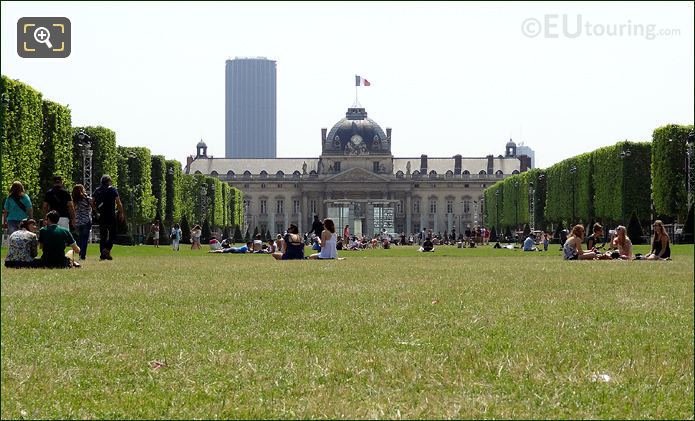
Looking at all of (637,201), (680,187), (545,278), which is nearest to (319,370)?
(545,278)

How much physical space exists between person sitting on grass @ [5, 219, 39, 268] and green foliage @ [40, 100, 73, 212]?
26764 mm

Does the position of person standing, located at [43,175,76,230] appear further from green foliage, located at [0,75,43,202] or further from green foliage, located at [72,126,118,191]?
green foliage, located at [72,126,118,191]

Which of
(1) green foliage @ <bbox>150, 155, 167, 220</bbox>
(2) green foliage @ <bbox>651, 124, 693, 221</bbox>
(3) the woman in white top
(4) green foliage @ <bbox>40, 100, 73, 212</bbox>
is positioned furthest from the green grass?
(1) green foliage @ <bbox>150, 155, 167, 220</bbox>

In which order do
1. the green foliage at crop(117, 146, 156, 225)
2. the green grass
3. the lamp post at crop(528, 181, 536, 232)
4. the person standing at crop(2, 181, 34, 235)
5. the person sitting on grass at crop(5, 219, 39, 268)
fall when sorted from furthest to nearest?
the lamp post at crop(528, 181, 536, 232)
the green foliage at crop(117, 146, 156, 225)
the person standing at crop(2, 181, 34, 235)
the person sitting on grass at crop(5, 219, 39, 268)
the green grass

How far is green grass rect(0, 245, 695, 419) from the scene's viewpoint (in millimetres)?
5051

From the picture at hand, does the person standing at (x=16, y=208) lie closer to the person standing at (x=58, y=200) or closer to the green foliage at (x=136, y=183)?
the person standing at (x=58, y=200)

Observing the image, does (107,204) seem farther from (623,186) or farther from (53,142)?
(623,186)

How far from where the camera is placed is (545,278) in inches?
600

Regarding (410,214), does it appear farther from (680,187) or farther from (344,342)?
(344,342)

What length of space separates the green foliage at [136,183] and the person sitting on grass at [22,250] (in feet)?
155

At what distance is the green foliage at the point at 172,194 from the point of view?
72.6 meters

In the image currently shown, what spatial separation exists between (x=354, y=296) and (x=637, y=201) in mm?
51596

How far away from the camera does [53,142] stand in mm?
42344

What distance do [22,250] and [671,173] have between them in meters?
42.6
